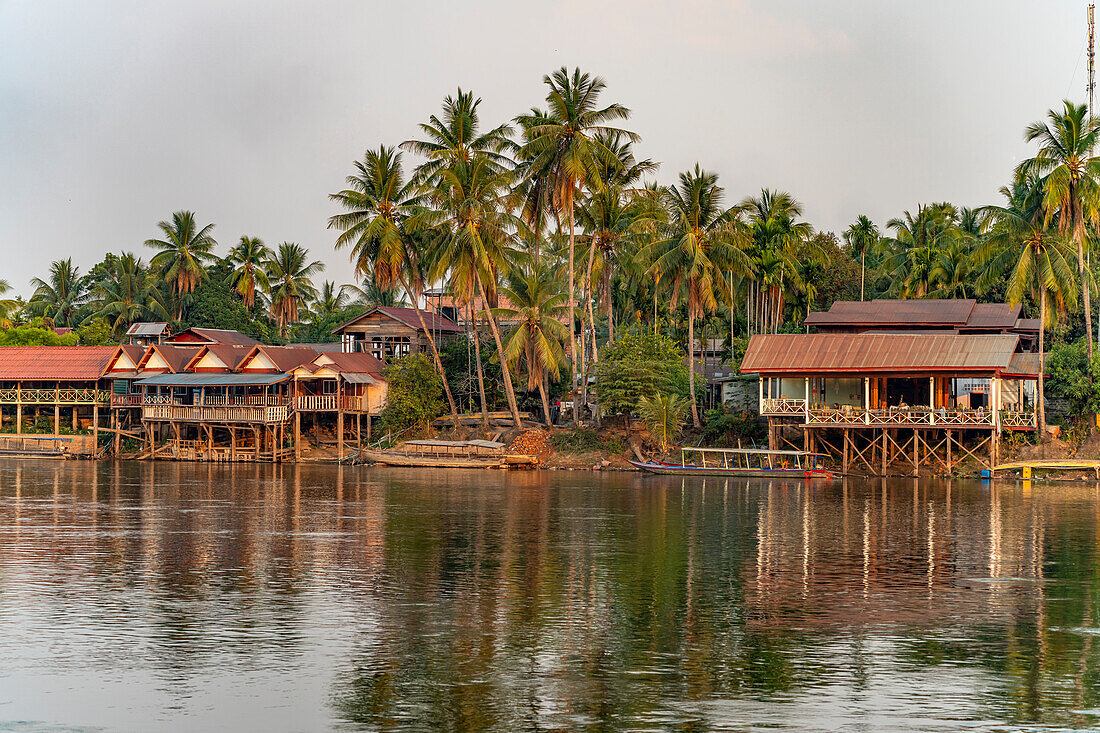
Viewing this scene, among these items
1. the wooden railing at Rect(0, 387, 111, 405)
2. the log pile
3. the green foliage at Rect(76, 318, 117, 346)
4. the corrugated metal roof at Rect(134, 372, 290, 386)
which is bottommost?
the log pile

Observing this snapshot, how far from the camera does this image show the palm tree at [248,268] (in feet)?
303

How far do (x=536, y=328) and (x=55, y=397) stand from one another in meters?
29.1

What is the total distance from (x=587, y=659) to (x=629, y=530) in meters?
15.6

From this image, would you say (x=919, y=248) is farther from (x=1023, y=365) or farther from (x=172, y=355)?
(x=172, y=355)

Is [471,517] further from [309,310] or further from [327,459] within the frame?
[309,310]

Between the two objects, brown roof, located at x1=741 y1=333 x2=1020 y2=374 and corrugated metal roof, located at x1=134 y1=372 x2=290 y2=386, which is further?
corrugated metal roof, located at x1=134 y1=372 x2=290 y2=386

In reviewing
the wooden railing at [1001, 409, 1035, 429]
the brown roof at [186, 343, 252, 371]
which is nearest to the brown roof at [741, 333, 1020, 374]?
the wooden railing at [1001, 409, 1035, 429]

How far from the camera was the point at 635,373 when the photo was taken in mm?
57312

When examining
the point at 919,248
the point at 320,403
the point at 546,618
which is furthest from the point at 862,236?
the point at 546,618

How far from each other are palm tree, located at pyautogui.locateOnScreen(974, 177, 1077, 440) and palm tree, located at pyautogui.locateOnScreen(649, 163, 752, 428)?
39.4 ft

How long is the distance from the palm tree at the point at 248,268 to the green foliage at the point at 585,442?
132ft

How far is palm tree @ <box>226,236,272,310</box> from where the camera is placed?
92.4 metres

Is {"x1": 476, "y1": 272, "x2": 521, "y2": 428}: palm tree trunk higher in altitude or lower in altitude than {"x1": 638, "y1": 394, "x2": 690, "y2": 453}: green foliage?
higher

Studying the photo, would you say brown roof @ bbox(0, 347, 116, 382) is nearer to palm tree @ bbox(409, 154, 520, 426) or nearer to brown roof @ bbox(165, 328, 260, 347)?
brown roof @ bbox(165, 328, 260, 347)
